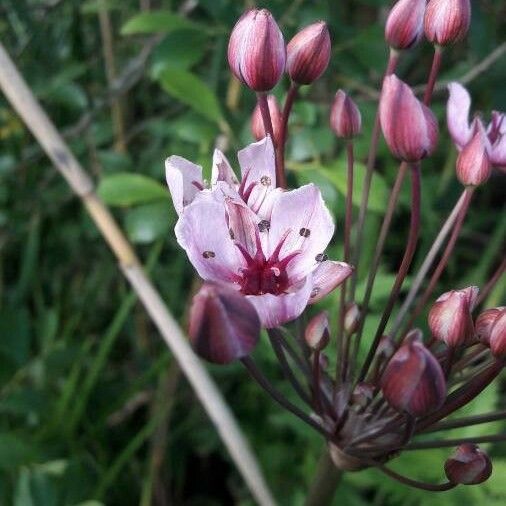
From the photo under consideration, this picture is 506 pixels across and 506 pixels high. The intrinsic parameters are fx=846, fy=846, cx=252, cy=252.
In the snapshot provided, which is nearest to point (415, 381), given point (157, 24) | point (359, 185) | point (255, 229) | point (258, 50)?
point (255, 229)

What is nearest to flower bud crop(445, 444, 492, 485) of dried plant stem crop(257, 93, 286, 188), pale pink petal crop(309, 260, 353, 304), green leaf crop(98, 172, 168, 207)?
pale pink petal crop(309, 260, 353, 304)

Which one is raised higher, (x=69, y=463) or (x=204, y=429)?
(x=69, y=463)

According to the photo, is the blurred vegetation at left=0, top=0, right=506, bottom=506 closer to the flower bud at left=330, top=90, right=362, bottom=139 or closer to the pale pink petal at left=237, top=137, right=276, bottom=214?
the flower bud at left=330, top=90, right=362, bottom=139

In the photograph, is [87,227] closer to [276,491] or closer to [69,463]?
[69,463]

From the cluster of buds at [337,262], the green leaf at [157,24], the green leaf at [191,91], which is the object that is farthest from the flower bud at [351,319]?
the green leaf at [157,24]

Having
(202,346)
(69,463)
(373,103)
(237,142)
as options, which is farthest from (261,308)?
(373,103)

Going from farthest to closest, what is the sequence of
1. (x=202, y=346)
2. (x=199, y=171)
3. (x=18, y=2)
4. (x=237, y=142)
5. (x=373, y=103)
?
(x=373, y=103), (x=18, y=2), (x=237, y=142), (x=199, y=171), (x=202, y=346)
